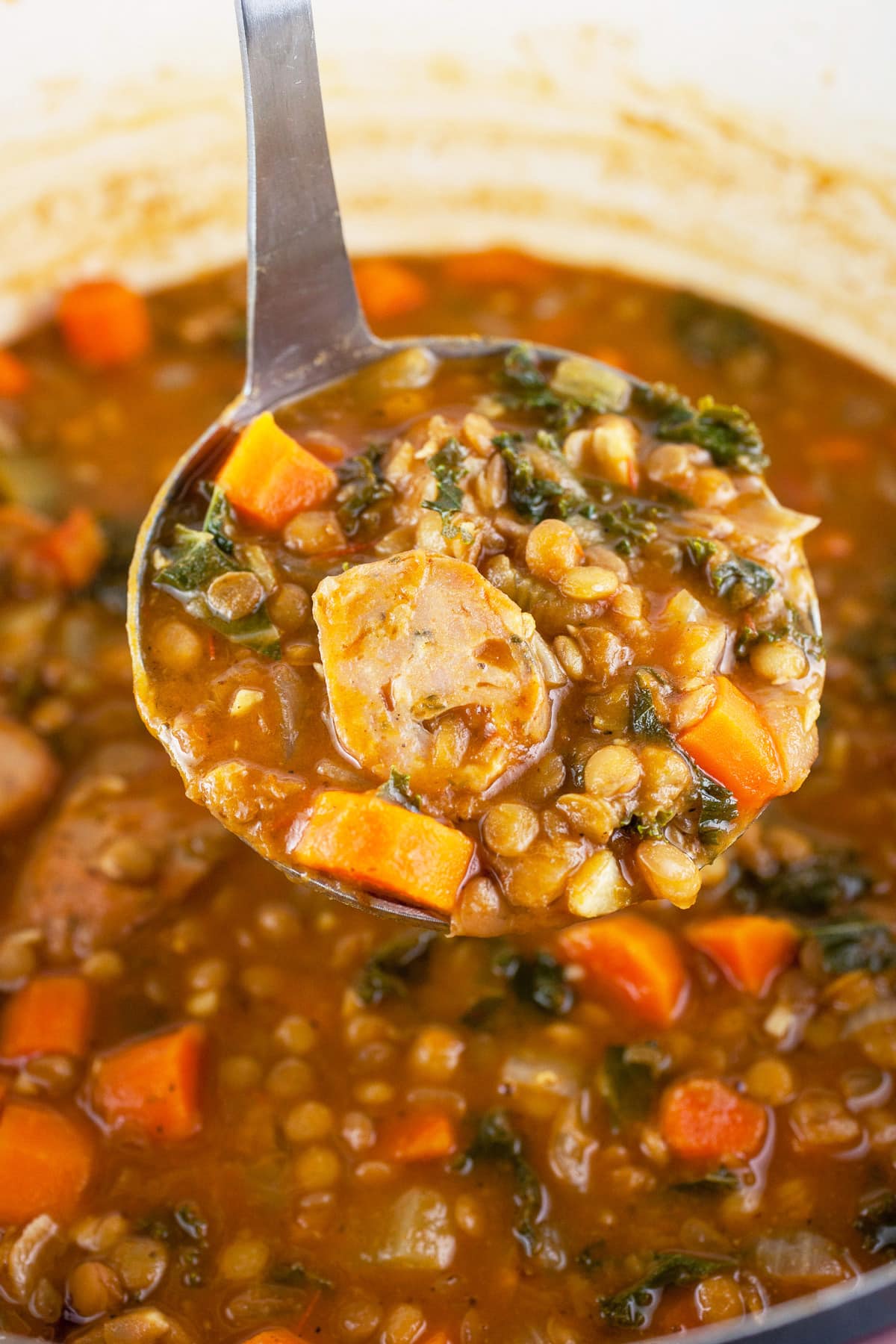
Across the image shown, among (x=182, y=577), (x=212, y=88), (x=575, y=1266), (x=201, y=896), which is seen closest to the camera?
(x=182, y=577)

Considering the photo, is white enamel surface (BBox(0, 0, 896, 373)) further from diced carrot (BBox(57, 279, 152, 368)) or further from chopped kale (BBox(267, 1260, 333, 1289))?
chopped kale (BBox(267, 1260, 333, 1289))

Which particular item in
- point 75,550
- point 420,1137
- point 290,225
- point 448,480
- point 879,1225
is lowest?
point 879,1225

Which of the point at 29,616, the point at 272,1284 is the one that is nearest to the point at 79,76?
the point at 29,616

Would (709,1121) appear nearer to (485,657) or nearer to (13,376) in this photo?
(485,657)

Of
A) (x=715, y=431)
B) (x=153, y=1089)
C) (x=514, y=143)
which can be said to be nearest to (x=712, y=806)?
(x=715, y=431)

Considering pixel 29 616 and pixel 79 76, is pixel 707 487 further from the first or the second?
pixel 79 76

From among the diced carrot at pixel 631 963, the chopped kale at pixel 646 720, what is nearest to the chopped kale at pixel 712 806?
the chopped kale at pixel 646 720
